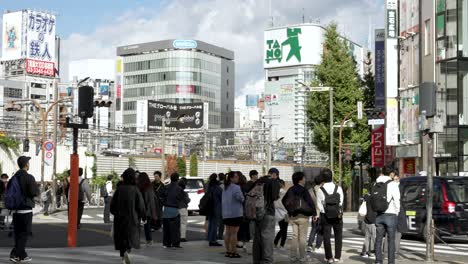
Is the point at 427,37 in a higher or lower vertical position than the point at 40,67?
lower

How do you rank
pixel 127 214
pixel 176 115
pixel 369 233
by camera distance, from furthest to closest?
pixel 176 115
pixel 369 233
pixel 127 214

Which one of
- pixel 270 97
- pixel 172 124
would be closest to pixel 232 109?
pixel 270 97

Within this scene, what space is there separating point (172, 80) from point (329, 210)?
5574 inches

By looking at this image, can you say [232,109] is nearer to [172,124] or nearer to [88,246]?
[172,124]

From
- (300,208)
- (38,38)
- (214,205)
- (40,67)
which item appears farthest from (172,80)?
(300,208)

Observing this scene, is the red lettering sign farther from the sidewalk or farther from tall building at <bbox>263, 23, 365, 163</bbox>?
the sidewalk

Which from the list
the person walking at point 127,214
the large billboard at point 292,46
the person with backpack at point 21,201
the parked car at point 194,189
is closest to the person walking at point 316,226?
the person walking at point 127,214

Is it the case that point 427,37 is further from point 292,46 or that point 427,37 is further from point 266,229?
point 292,46

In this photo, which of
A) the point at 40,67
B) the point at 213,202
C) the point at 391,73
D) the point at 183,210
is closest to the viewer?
the point at 213,202

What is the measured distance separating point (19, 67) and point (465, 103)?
114m

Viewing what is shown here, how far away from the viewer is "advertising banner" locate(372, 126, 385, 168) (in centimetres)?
4747

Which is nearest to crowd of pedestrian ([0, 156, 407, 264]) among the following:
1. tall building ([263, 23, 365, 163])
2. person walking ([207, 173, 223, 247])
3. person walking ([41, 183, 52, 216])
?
person walking ([207, 173, 223, 247])

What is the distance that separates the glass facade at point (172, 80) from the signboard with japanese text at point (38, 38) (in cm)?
2384

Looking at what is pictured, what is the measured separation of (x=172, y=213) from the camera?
17.8 m
